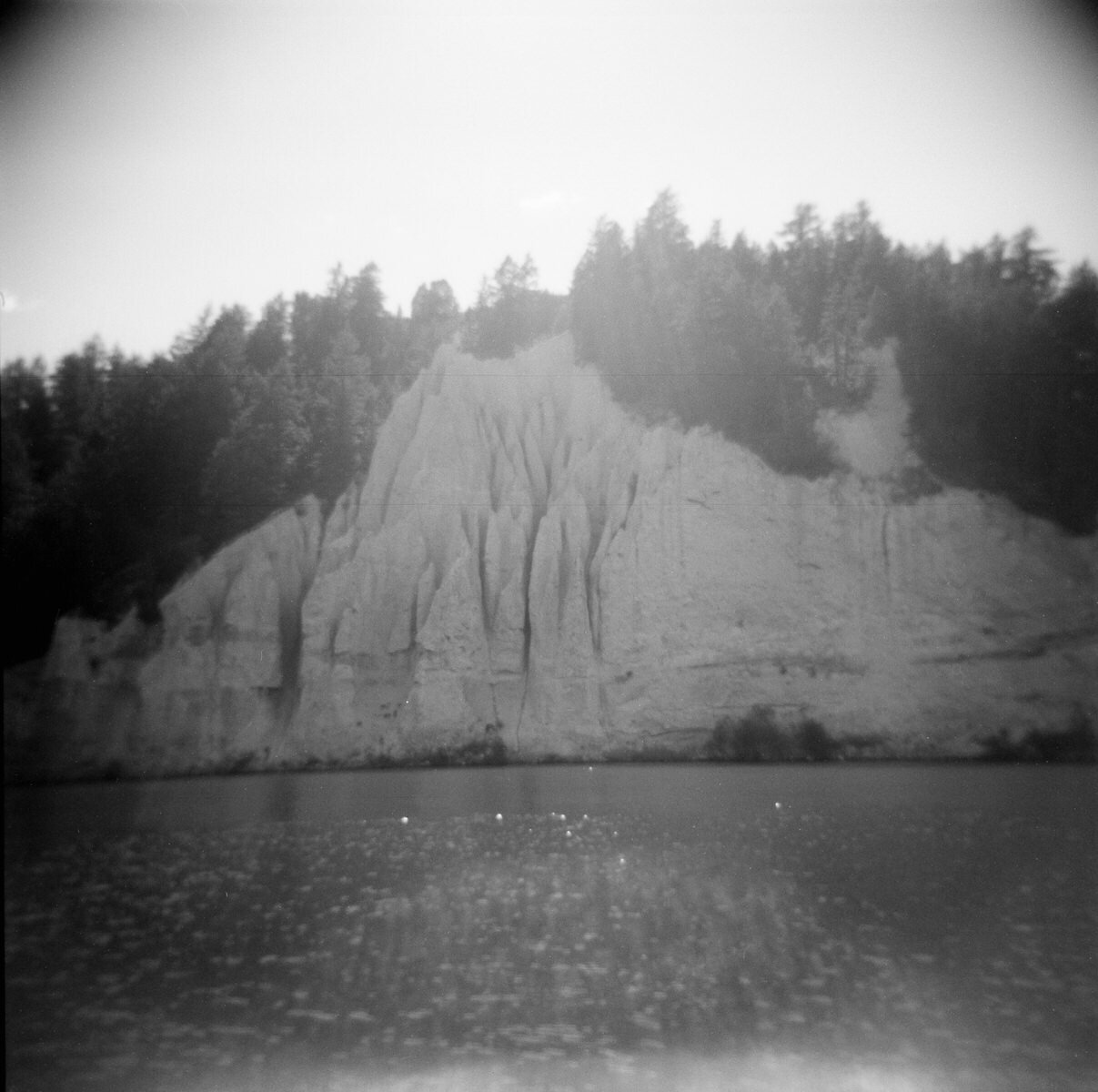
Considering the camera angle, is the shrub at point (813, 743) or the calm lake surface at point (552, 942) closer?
the calm lake surface at point (552, 942)

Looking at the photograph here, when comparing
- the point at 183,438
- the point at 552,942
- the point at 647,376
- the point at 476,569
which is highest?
the point at 647,376

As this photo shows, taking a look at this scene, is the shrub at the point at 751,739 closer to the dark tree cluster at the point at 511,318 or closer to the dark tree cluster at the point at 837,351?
the dark tree cluster at the point at 837,351

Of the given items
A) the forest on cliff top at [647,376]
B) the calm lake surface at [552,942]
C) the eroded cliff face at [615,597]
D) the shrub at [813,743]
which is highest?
the forest on cliff top at [647,376]

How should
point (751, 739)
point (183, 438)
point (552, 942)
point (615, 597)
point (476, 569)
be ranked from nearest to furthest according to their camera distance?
point (552, 942) → point (183, 438) → point (751, 739) → point (476, 569) → point (615, 597)

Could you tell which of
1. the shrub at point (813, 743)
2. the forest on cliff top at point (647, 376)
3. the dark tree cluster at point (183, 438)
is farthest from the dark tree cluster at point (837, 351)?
the shrub at point (813, 743)

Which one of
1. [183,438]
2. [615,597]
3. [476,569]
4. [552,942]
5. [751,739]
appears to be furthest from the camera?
[615,597]

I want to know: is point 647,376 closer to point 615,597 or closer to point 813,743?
point 615,597

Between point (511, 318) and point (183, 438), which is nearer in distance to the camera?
point (183, 438)

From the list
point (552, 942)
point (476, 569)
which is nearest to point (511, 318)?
point (476, 569)
